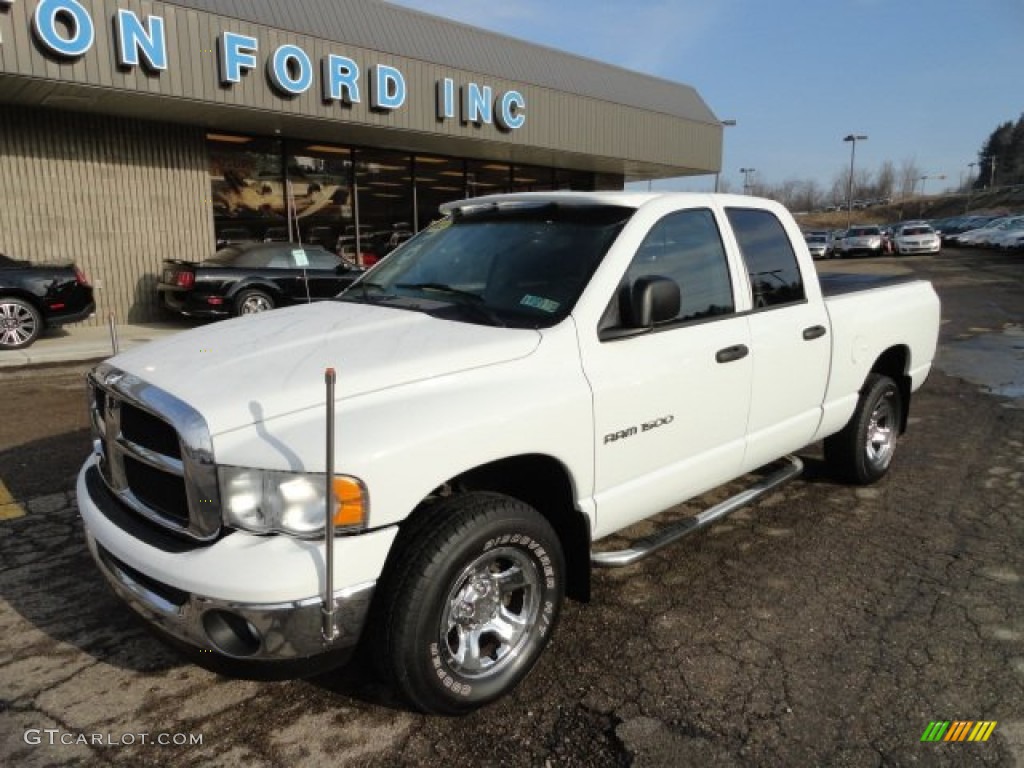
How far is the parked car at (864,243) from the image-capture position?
38.3m

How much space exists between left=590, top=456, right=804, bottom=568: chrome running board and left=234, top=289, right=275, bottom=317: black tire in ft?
32.6

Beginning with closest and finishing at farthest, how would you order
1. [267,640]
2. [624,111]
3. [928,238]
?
[267,640] < [624,111] < [928,238]

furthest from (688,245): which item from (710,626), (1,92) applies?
(1,92)

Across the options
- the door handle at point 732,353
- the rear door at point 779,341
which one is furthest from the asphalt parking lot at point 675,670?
the door handle at point 732,353

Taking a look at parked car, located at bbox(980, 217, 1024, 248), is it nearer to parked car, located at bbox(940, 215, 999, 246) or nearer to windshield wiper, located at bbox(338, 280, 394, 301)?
parked car, located at bbox(940, 215, 999, 246)

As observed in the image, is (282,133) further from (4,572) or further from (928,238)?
(928,238)

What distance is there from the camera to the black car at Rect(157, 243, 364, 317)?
1202 cm

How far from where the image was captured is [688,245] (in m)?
3.55

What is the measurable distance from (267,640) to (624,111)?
1975 centimetres

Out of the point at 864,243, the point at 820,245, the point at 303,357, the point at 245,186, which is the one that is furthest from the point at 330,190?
the point at 864,243

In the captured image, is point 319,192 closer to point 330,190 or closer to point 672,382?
point 330,190

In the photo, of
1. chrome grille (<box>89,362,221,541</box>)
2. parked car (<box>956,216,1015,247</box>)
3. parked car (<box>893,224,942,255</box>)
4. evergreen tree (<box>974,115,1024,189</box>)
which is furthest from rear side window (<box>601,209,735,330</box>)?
evergreen tree (<box>974,115,1024,189</box>)

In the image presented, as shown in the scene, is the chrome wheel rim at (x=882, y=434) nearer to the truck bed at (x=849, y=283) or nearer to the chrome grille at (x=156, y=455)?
the truck bed at (x=849, y=283)

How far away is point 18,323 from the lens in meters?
10.5
